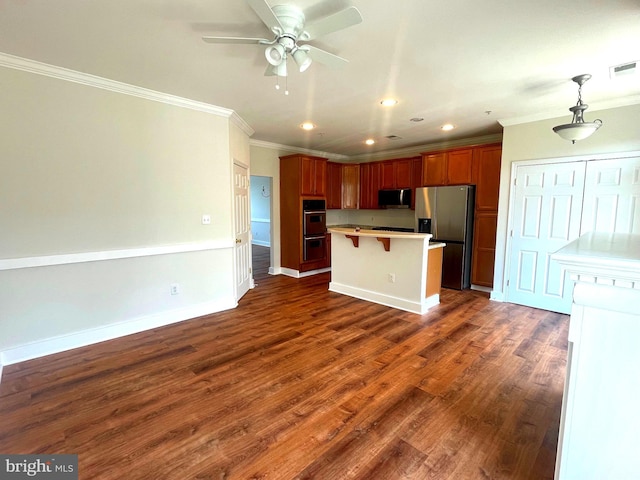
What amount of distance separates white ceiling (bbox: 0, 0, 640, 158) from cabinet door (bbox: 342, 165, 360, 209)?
299 cm

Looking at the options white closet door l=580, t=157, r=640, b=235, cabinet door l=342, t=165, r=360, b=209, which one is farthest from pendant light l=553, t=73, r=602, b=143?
cabinet door l=342, t=165, r=360, b=209

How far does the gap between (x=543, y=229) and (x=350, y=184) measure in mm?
3806

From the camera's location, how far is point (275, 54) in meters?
2.01

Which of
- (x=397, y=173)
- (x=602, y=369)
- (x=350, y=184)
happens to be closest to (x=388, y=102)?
(x=397, y=173)

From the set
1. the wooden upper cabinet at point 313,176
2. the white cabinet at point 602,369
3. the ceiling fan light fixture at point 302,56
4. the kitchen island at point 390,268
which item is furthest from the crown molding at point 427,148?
the white cabinet at point 602,369

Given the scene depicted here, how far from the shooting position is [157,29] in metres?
2.05

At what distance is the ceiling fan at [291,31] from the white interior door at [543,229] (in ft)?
11.1

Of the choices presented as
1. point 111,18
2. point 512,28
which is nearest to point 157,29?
point 111,18

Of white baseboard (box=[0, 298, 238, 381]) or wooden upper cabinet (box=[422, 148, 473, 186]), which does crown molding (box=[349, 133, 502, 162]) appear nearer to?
wooden upper cabinet (box=[422, 148, 473, 186])

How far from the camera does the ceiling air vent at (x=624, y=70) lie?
251cm

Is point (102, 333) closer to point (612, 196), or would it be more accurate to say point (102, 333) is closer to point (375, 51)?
point (375, 51)

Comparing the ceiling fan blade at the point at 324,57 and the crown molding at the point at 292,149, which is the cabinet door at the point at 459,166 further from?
the ceiling fan blade at the point at 324,57

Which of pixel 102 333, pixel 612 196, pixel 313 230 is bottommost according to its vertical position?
pixel 102 333

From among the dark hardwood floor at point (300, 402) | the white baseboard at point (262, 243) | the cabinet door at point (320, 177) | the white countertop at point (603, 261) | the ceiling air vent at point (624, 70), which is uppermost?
the ceiling air vent at point (624, 70)
